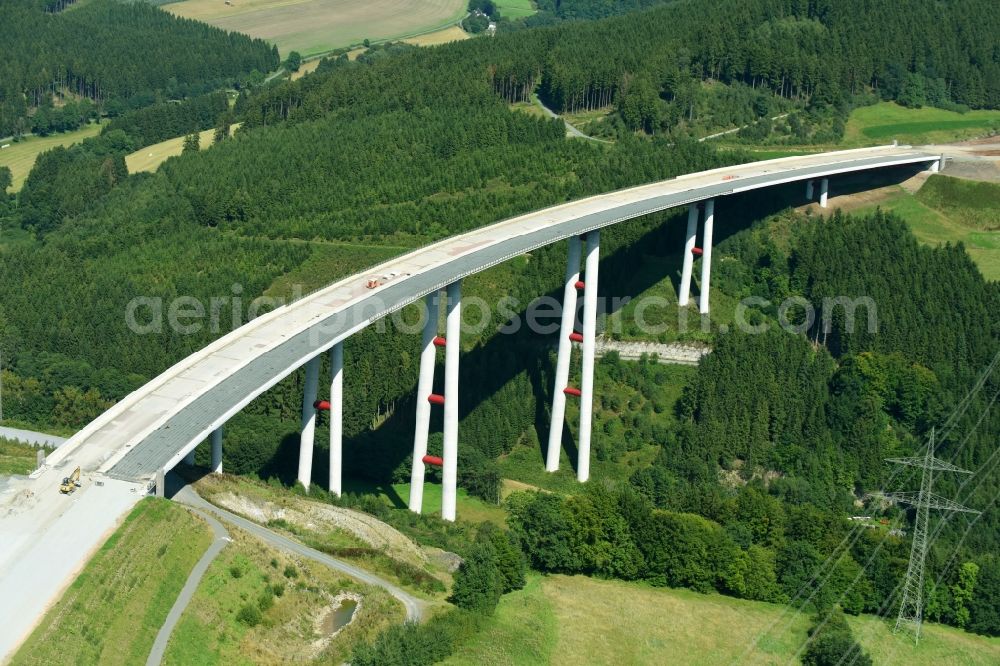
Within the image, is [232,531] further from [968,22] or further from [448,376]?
[968,22]

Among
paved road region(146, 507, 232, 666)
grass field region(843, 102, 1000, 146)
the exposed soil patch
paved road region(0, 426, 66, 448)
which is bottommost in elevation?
paved road region(0, 426, 66, 448)

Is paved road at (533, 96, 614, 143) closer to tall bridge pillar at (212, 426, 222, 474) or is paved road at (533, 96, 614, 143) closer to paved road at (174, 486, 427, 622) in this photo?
tall bridge pillar at (212, 426, 222, 474)

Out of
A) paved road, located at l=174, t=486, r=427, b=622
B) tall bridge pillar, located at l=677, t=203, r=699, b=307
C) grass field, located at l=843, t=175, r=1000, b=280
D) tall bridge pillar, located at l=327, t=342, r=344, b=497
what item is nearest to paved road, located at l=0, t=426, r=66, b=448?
tall bridge pillar, located at l=327, t=342, r=344, b=497

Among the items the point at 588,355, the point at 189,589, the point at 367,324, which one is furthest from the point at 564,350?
the point at 189,589

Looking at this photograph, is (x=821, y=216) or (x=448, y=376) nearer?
(x=448, y=376)

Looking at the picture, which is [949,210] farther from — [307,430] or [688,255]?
[307,430]

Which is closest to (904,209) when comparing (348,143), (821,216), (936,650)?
(821,216)
